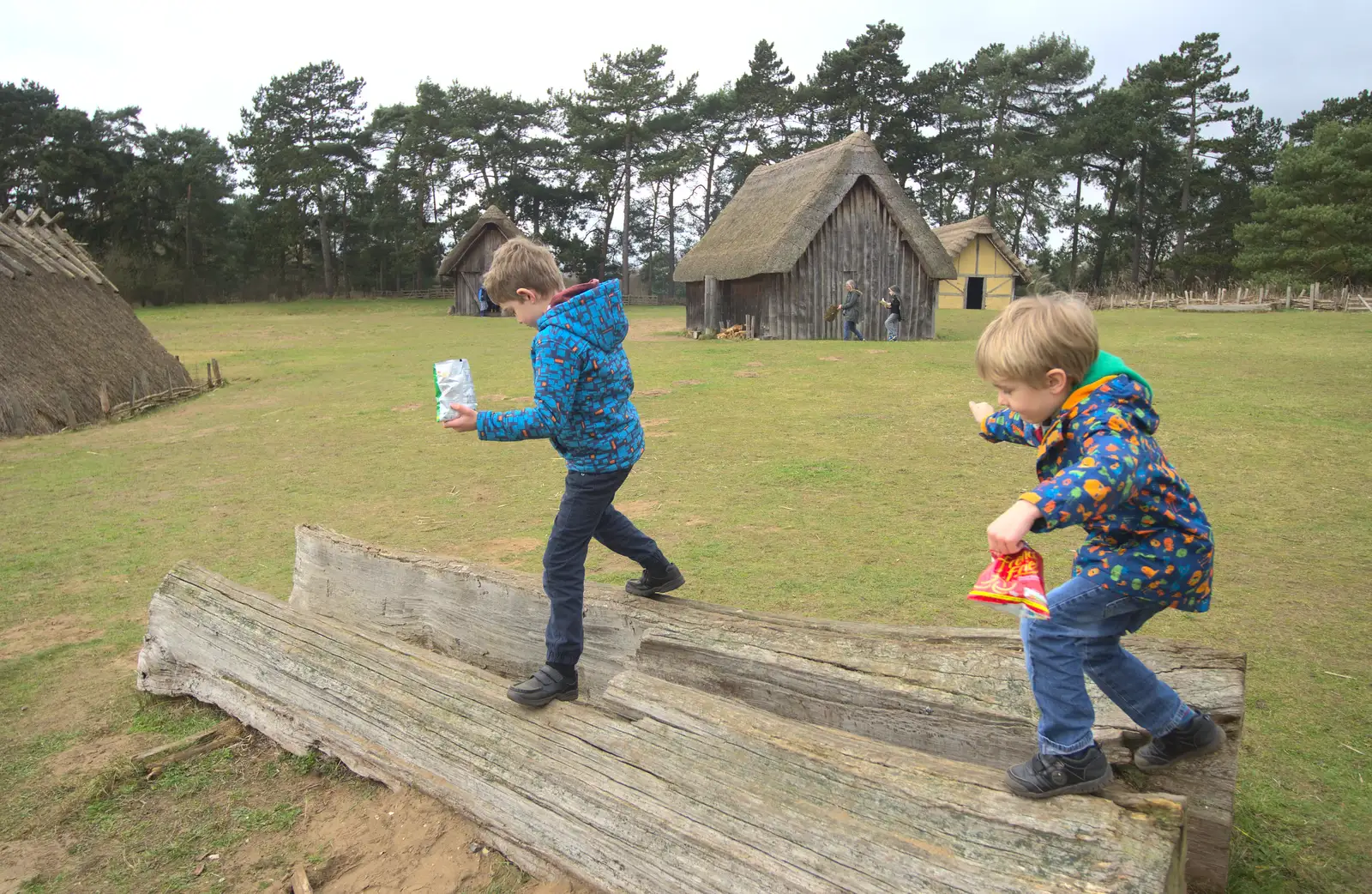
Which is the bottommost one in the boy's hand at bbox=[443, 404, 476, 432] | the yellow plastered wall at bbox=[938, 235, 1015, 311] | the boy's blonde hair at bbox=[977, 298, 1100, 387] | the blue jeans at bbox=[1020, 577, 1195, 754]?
the blue jeans at bbox=[1020, 577, 1195, 754]

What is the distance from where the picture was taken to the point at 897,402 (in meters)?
12.5

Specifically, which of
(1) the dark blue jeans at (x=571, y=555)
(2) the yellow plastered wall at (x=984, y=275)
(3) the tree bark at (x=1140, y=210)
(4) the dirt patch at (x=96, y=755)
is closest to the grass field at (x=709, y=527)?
(4) the dirt patch at (x=96, y=755)

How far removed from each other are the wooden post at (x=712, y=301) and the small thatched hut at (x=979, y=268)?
58.0 feet

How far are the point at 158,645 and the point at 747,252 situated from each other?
2144 cm

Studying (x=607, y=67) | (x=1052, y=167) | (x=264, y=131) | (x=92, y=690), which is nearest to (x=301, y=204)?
(x=264, y=131)

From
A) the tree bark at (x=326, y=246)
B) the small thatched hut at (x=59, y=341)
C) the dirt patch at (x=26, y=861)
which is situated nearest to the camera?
the dirt patch at (x=26, y=861)

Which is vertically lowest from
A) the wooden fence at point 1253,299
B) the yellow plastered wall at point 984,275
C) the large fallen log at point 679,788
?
the large fallen log at point 679,788

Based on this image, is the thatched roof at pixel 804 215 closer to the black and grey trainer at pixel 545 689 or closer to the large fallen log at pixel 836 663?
the large fallen log at pixel 836 663

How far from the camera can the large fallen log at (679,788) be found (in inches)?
81.5

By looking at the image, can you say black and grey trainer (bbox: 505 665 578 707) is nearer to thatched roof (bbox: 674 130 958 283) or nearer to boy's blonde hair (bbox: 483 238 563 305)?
boy's blonde hair (bbox: 483 238 563 305)

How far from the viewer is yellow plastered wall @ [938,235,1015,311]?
4022 centimetres

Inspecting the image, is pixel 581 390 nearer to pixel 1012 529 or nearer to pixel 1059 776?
pixel 1012 529

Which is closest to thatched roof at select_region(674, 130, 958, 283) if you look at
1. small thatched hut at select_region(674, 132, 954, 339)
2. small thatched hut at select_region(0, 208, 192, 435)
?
small thatched hut at select_region(674, 132, 954, 339)

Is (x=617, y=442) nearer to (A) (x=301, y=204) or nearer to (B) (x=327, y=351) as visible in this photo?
(B) (x=327, y=351)
